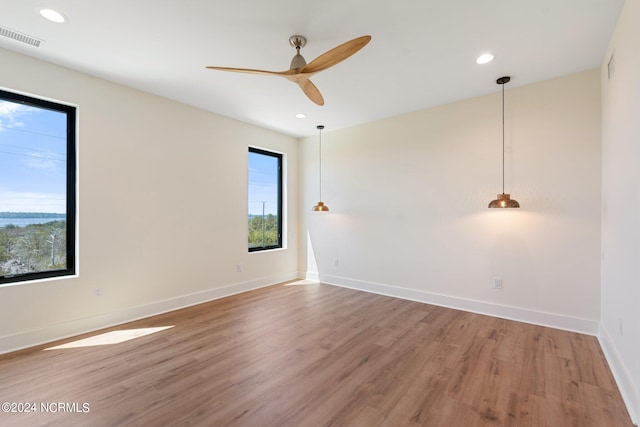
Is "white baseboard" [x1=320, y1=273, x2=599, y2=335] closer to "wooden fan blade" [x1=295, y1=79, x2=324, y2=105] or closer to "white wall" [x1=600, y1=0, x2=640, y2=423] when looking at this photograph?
"white wall" [x1=600, y1=0, x2=640, y2=423]

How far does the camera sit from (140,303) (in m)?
3.56

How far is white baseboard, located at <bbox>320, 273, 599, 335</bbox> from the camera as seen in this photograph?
10.3 feet

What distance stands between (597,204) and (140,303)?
5292mm

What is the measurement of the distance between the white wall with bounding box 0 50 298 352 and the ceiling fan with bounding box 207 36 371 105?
1891 mm

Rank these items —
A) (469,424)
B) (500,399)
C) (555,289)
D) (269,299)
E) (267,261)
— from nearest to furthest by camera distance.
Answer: (469,424), (500,399), (555,289), (269,299), (267,261)

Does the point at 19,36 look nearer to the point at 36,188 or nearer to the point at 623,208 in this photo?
the point at 36,188

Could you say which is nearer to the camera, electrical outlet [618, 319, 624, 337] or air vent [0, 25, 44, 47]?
electrical outlet [618, 319, 624, 337]

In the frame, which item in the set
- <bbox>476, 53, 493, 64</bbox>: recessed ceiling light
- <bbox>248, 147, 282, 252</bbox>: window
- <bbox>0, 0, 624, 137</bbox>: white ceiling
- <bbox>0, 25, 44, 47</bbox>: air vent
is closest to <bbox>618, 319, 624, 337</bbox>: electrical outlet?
<bbox>0, 0, 624, 137</bbox>: white ceiling

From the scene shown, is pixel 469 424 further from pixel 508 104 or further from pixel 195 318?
pixel 508 104

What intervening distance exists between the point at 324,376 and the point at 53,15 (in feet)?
11.5

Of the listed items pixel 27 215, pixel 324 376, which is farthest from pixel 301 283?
pixel 27 215

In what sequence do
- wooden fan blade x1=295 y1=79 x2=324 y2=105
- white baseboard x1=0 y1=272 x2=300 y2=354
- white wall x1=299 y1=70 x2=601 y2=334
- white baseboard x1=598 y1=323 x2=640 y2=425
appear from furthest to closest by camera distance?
white wall x1=299 y1=70 x2=601 y2=334
white baseboard x1=0 y1=272 x2=300 y2=354
wooden fan blade x1=295 y1=79 x2=324 y2=105
white baseboard x1=598 y1=323 x2=640 y2=425

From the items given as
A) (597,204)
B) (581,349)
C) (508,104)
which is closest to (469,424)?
(581,349)

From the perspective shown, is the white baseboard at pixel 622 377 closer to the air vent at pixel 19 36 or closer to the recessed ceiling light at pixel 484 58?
the recessed ceiling light at pixel 484 58
